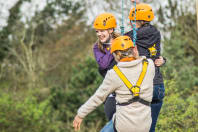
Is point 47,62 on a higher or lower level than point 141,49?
lower

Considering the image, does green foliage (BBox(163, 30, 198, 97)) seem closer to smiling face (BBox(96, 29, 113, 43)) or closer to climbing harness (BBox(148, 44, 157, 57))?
smiling face (BBox(96, 29, 113, 43))

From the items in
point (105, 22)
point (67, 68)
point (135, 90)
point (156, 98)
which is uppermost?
point (105, 22)

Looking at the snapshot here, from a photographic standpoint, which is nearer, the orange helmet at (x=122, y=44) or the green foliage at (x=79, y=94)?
the orange helmet at (x=122, y=44)

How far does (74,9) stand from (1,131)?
17988 millimetres

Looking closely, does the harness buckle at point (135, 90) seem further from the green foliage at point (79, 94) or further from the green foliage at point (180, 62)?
the green foliage at point (180, 62)

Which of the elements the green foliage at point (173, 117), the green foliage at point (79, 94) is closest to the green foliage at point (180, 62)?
the green foliage at point (79, 94)

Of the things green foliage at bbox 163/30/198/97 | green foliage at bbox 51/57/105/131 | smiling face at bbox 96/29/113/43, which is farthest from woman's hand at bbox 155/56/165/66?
green foliage at bbox 163/30/198/97

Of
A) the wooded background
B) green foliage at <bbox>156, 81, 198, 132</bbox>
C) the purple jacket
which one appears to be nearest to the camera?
the purple jacket

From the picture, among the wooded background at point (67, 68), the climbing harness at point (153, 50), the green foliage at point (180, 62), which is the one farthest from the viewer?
the green foliage at point (180, 62)

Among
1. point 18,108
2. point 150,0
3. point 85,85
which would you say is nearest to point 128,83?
point 18,108

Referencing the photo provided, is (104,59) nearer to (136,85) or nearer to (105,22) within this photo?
(105,22)

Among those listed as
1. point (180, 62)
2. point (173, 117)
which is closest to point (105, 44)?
point (173, 117)

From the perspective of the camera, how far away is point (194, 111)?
20.4ft

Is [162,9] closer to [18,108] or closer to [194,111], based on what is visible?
[18,108]
